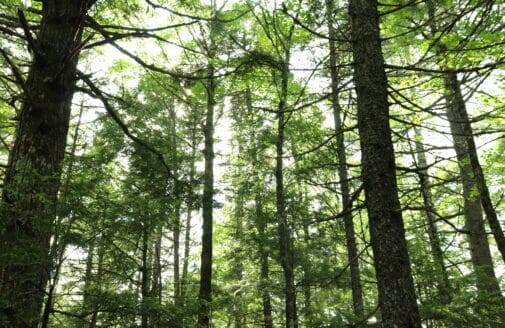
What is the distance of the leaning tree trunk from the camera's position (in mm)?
2948

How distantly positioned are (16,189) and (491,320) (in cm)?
654

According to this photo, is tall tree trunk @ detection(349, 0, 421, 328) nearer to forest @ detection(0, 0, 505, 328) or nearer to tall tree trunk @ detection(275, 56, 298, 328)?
forest @ detection(0, 0, 505, 328)

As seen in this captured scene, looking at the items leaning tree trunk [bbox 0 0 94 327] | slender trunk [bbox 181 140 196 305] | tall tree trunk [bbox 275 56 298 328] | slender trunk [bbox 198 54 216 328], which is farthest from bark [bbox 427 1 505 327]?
slender trunk [bbox 181 140 196 305]

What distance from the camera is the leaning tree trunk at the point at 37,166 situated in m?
2.95

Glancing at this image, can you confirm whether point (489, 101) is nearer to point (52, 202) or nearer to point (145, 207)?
point (145, 207)

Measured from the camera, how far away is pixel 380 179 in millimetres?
2955

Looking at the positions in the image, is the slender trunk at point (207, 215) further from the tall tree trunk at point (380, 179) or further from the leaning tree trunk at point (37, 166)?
the tall tree trunk at point (380, 179)

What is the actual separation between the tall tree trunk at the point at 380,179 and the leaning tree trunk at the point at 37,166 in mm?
2841

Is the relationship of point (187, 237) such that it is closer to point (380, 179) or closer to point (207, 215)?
A: point (207, 215)

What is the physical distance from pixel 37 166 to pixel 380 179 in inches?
138

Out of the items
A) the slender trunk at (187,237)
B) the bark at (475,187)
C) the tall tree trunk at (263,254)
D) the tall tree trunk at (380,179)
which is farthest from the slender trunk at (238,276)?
the tall tree trunk at (380,179)

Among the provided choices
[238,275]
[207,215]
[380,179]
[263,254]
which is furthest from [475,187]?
[238,275]

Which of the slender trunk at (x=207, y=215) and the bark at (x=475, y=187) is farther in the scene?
the slender trunk at (x=207, y=215)

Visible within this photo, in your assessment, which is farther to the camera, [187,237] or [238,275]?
[187,237]
